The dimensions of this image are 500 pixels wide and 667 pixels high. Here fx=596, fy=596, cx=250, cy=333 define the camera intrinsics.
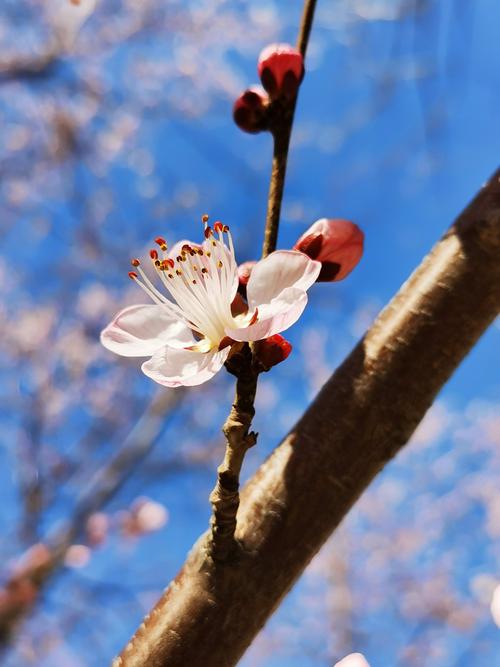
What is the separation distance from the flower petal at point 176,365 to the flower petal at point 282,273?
4.5 inches

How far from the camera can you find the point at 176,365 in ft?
2.80

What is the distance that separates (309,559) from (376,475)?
16cm

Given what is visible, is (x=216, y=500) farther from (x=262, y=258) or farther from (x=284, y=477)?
(x=262, y=258)

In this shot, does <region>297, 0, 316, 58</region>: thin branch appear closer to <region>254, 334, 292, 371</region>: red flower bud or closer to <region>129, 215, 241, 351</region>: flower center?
<region>129, 215, 241, 351</region>: flower center

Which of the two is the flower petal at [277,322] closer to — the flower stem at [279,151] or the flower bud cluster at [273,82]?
the flower stem at [279,151]

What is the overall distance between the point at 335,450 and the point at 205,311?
30 centimetres

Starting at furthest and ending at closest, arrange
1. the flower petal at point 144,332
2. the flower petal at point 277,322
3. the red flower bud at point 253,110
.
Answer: the red flower bud at point 253,110
the flower petal at point 144,332
the flower petal at point 277,322

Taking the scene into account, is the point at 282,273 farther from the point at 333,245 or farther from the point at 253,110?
the point at 253,110

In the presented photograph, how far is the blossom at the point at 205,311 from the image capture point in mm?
781

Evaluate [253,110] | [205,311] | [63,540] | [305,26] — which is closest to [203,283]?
[205,311]

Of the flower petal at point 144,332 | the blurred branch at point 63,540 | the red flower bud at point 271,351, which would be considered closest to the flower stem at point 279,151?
the red flower bud at point 271,351

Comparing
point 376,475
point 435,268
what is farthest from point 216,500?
point 435,268

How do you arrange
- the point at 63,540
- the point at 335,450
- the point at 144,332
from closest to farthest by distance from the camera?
1. the point at 335,450
2. the point at 144,332
3. the point at 63,540

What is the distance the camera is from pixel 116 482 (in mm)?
4066
